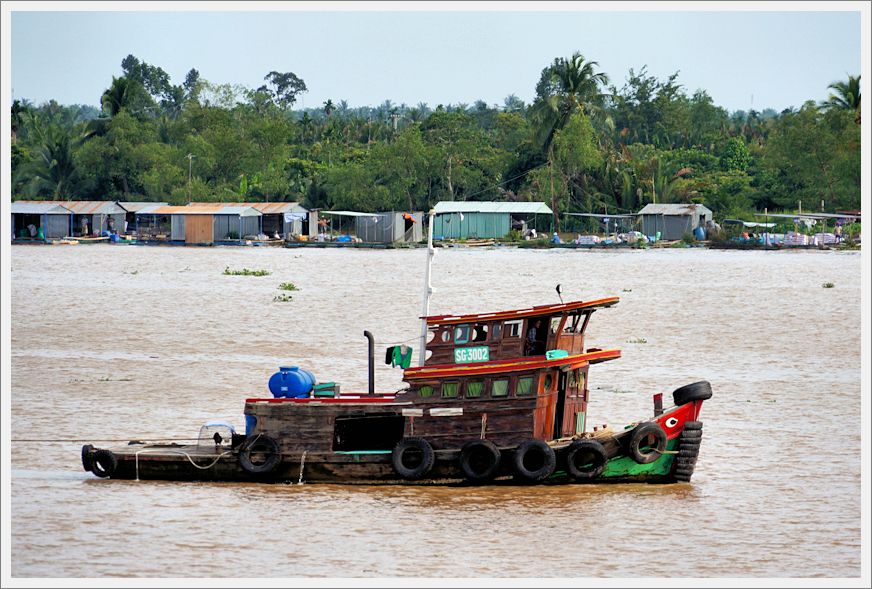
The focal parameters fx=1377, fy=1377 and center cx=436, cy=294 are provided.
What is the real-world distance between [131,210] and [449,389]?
270 ft

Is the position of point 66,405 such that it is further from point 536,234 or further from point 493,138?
point 493,138

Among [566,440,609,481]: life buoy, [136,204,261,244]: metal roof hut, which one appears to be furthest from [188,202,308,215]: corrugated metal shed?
[566,440,609,481]: life buoy

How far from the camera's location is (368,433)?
20.4m

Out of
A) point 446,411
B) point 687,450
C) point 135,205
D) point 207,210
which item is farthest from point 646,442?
point 135,205

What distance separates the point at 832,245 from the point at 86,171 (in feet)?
181

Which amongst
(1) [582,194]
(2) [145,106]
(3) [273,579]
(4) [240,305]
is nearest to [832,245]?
(1) [582,194]

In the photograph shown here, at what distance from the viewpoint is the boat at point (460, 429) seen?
19688 mm

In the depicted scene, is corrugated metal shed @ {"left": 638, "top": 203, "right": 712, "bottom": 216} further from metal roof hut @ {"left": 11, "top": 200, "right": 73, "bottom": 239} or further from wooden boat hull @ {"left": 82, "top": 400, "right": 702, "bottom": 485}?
wooden boat hull @ {"left": 82, "top": 400, "right": 702, "bottom": 485}

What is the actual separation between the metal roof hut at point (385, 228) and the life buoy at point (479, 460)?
70.9 metres

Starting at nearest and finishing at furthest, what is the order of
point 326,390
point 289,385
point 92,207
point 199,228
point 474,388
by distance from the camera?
point 474,388, point 289,385, point 326,390, point 199,228, point 92,207

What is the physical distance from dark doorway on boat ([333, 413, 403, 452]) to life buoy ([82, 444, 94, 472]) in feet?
11.9

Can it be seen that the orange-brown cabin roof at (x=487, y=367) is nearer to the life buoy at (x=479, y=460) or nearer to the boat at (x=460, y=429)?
the boat at (x=460, y=429)

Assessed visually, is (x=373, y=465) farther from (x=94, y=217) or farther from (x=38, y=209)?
(x=94, y=217)

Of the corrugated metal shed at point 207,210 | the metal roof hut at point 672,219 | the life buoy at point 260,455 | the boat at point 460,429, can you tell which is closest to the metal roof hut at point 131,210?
the corrugated metal shed at point 207,210
